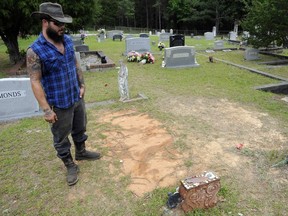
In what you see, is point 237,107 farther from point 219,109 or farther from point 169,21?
point 169,21

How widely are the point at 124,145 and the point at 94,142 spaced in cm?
55

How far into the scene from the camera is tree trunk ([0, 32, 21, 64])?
11.0 meters

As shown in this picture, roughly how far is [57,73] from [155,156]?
1889 mm

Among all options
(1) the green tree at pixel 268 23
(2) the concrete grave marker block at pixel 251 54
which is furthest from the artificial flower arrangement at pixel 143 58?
(1) the green tree at pixel 268 23

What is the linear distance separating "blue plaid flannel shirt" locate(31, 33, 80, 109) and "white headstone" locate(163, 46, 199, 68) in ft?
25.1

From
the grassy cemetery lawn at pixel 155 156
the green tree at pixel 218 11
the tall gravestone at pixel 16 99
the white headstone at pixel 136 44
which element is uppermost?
the green tree at pixel 218 11

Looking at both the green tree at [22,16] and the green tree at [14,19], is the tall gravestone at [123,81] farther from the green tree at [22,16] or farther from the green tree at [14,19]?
the green tree at [14,19]

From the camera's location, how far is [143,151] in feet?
12.9

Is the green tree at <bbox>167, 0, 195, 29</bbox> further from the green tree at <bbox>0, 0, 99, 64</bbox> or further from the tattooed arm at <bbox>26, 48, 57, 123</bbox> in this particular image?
the tattooed arm at <bbox>26, 48, 57, 123</bbox>

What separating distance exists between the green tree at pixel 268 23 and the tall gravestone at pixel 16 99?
10.7 m

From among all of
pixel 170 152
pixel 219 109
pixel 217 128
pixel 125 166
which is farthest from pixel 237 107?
pixel 125 166

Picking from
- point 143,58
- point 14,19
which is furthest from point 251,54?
point 14,19

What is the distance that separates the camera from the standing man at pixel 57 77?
2671 millimetres

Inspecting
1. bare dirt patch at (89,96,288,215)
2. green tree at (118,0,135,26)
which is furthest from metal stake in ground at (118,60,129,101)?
green tree at (118,0,135,26)
